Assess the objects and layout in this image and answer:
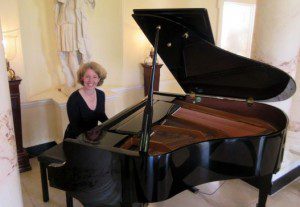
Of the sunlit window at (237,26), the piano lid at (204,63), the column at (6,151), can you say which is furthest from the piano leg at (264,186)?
the sunlit window at (237,26)

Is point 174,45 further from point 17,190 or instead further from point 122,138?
point 17,190

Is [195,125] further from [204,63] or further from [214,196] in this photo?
[214,196]

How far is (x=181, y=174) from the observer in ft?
5.54

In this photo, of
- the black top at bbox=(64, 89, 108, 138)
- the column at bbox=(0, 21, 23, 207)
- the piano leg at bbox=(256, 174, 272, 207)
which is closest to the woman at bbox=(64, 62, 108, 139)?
the black top at bbox=(64, 89, 108, 138)

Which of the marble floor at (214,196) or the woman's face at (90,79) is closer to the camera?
the woman's face at (90,79)

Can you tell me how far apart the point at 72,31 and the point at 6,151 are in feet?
6.96

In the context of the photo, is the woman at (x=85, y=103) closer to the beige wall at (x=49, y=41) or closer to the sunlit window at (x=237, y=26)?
the beige wall at (x=49, y=41)

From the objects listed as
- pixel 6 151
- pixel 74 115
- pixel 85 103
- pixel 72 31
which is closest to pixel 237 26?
pixel 72 31

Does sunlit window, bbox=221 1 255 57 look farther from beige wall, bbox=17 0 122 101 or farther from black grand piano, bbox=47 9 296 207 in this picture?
black grand piano, bbox=47 9 296 207

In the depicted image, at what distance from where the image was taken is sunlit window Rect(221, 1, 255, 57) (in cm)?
510

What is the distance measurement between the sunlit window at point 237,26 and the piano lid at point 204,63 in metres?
3.06

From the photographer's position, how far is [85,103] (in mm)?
2471

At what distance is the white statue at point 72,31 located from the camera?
3000 millimetres

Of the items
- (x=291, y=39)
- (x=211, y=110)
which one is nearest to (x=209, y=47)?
(x=211, y=110)
